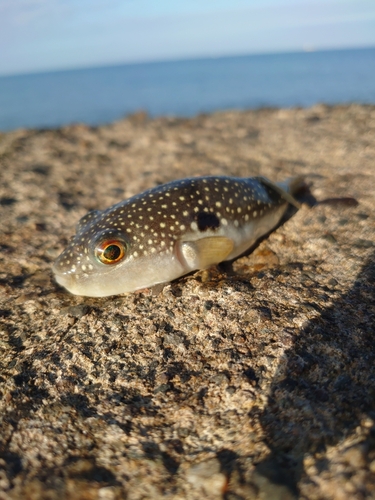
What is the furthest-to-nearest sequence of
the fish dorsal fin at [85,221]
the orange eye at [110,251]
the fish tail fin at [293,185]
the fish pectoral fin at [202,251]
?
1. the fish tail fin at [293,185]
2. the fish dorsal fin at [85,221]
3. the fish pectoral fin at [202,251]
4. the orange eye at [110,251]

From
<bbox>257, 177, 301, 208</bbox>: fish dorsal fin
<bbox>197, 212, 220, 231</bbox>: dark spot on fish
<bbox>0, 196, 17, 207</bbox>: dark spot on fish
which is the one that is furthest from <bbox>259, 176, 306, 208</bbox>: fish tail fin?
<bbox>0, 196, 17, 207</bbox>: dark spot on fish

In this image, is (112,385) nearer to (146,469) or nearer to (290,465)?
(146,469)

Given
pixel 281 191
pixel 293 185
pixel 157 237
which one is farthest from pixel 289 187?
pixel 157 237

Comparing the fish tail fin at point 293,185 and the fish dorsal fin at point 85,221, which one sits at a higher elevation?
the fish tail fin at point 293,185

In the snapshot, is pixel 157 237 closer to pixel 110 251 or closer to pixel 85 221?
pixel 110 251

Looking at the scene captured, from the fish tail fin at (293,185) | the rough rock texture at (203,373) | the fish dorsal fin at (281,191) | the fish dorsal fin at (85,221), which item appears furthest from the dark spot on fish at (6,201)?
the fish tail fin at (293,185)

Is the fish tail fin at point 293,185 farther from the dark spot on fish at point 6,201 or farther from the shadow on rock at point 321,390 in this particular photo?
the dark spot on fish at point 6,201

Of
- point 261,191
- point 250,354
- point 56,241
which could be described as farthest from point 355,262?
point 56,241

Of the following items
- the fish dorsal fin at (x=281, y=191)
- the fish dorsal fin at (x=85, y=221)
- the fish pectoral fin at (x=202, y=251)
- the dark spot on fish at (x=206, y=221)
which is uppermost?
the fish dorsal fin at (x=281, y=191)

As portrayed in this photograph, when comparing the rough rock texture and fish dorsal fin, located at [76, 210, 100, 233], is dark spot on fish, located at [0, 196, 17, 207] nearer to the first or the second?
the rough rock texture
